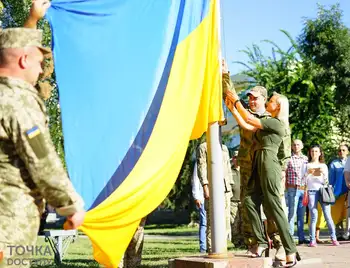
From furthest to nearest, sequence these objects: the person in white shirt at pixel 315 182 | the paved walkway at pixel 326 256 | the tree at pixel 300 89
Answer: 1. the tree at pixel 300 89
2. the person in white shirt at pixel 315 182
3. the paved walkway at pixel 326 256

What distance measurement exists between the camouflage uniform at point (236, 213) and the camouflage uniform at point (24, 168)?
9636mm

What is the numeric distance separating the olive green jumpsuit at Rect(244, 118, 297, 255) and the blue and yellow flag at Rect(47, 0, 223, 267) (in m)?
0.91

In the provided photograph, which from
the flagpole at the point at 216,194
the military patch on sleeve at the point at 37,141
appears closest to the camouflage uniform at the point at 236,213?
the flagpole at the point at 216,194

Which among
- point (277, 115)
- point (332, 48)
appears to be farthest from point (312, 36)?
point (277, 115)

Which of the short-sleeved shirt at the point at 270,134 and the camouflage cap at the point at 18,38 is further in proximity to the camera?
the short-sleeved shirt at the point at 270,134

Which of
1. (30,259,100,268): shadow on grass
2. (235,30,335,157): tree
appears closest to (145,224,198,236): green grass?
(235,30,335,157): tree

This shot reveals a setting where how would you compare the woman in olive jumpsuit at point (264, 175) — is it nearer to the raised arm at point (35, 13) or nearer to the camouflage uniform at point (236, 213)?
the raised arm at point (35, 13)

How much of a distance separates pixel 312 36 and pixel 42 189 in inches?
1369

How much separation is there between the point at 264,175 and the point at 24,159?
475cm

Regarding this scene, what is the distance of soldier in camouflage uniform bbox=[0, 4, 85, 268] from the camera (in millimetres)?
3895

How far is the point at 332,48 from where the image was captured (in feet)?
122

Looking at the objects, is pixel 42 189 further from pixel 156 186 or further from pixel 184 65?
pixel 184 65

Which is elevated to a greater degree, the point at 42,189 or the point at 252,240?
the point at 42,189

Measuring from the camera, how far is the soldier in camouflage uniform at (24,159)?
12.8 feet
